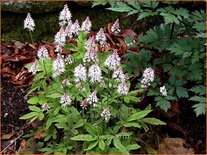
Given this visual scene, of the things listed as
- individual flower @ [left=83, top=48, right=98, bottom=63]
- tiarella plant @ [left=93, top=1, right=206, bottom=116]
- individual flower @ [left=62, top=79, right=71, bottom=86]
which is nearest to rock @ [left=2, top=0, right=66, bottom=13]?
tiarella plant @ [left=93, top=1, right=206, bottom=116]

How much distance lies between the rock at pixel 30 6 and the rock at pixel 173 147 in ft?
6.64

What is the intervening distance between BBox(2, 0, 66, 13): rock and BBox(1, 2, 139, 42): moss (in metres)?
0.07

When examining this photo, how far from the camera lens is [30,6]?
5.00 m

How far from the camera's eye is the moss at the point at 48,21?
5.05 m

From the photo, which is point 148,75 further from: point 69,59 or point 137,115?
point 69,59

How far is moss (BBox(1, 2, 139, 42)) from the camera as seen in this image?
199 inches

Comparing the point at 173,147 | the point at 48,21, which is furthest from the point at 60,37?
the point at 48,21

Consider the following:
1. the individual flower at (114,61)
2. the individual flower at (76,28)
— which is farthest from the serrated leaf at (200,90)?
the individual flower at (76,28)

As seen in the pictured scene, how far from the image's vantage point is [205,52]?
3434 mm

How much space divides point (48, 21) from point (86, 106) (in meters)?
A: 1.78

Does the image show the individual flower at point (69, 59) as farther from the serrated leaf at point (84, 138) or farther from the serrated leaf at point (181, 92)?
the serrated leaf at point (181, 92)

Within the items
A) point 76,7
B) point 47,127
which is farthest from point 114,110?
point 76,7

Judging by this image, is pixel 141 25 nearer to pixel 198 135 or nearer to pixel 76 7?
pixel 76 7

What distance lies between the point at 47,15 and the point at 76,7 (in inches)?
13.3
